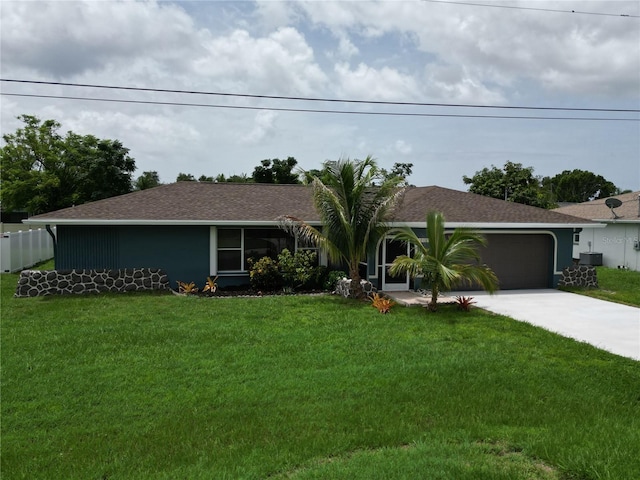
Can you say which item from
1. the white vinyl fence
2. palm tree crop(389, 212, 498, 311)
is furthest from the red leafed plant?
the white vinyl fence

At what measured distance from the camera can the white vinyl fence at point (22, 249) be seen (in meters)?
18.7

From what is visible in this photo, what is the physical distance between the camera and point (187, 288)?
1440 cm

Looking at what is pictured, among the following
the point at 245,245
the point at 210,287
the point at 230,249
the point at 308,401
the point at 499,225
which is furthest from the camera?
the point at 499,225

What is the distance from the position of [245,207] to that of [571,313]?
10.1m

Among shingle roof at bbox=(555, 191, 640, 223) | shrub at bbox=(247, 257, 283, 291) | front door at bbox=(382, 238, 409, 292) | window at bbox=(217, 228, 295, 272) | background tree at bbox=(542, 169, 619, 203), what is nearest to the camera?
shrub at bbox=(247, 257, 283, 291)

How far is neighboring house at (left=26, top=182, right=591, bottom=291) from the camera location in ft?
47.3

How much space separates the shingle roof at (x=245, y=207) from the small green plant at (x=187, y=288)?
1.92 meters

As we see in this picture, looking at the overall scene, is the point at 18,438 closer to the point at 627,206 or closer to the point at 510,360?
the point at 510,360

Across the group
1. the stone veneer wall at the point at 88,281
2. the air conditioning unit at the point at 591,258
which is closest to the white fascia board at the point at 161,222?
the stone veneer wall at the point at 88,281

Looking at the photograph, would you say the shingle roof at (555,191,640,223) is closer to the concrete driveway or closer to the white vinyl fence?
the concrete driveway

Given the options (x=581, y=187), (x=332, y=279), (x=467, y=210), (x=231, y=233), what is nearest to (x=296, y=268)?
(x=332, y=279)

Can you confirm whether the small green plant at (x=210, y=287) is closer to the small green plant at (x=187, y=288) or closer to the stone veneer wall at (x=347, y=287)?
the small green plant at (x=187, y=288)

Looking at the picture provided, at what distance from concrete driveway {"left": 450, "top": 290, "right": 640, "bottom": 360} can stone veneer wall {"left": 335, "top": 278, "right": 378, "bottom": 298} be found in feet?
9.60

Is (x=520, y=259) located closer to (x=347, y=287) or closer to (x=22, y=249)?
(x=347, y=287)
